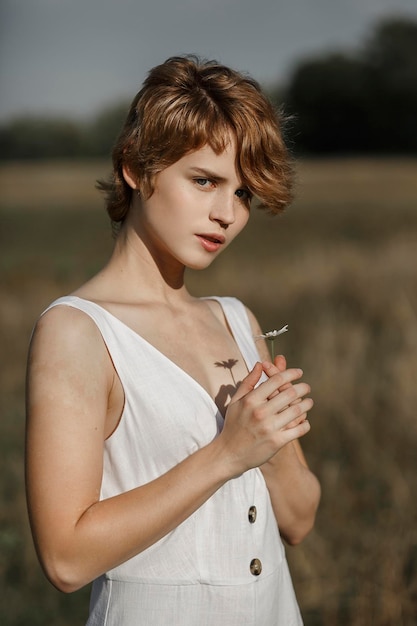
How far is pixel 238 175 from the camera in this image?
1720 millimetres

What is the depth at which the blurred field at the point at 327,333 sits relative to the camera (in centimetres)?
398

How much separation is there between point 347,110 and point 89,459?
13695mm

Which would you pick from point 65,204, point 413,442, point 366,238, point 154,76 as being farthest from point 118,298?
point 65,204

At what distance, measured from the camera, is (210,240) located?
5.58 feet

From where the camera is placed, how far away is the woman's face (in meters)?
1.67

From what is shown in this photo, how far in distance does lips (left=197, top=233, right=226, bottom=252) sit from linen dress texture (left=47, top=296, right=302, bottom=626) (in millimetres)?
228

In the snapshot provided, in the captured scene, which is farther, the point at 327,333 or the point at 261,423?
the point at 327,333

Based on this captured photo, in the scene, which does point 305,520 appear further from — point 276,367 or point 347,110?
point 347,110

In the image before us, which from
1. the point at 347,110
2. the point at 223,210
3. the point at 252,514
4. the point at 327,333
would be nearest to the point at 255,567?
the point at 252,514

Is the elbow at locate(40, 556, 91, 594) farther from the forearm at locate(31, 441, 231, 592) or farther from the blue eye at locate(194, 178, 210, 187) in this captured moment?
the blue eye at locate(194, 178, 210, 187)

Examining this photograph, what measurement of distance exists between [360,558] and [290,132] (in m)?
2.70

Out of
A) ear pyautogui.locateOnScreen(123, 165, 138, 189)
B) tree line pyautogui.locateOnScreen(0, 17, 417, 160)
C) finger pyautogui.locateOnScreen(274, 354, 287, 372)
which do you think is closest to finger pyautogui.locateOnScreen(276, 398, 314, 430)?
finger pyautogui.locateOnScreen(274, 354, 287, 372)

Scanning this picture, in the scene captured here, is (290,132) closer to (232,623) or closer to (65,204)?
(232,623)

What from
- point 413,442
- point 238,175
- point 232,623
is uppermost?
point 238,175
